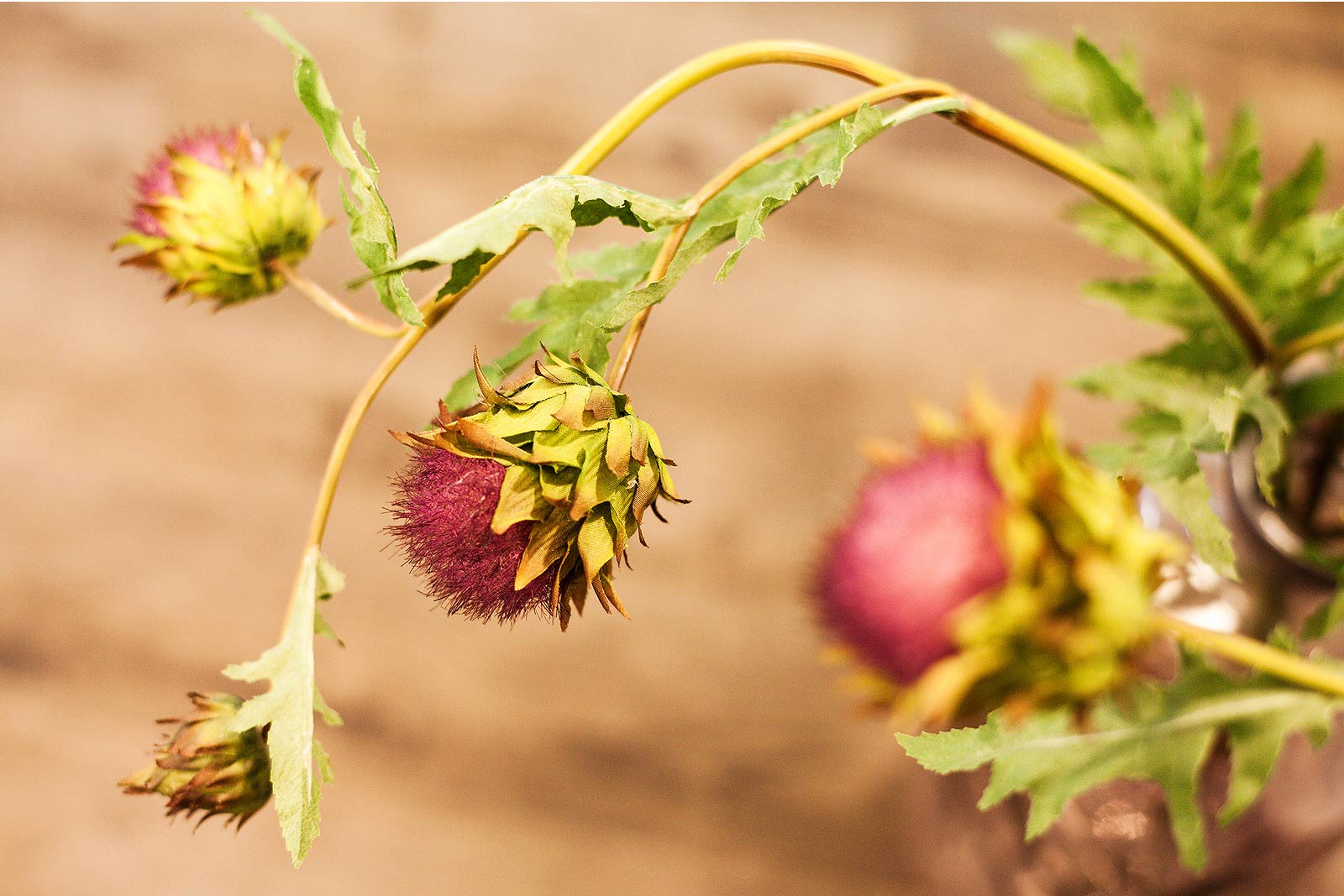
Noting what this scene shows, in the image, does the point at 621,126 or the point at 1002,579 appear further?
the point at 1002,579

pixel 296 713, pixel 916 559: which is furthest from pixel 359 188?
pixel 916 559

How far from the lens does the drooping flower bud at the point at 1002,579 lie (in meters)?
0.35

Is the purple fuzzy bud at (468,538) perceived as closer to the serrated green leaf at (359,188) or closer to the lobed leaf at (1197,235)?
the serrated green leaf at (359,188)

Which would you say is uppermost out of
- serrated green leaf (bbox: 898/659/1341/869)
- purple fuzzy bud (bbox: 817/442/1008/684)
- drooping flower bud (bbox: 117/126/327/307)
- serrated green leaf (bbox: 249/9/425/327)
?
drooping flower bud (bbox: 117/126/327/307)

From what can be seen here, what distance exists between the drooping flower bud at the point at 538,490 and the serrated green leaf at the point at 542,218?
0.03 meters

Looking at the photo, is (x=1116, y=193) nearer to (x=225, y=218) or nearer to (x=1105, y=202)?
(x=1105, y=202)

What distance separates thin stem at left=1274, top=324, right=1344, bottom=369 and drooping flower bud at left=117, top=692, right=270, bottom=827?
14.7 inches

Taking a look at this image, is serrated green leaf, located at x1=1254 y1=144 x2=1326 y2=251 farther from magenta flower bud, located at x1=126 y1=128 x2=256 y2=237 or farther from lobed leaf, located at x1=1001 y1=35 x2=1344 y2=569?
magenta flower bud, located at x1=126 y1=128 x2=256 y2=237

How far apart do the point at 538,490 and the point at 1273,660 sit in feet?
0.77

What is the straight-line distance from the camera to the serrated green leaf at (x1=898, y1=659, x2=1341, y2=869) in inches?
12.0

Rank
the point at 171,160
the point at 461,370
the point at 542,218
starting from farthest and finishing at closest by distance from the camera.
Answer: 1. the point at 461,370
2. the point at 171,160
3. the point at 542,218

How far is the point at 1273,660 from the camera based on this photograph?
0.93ft

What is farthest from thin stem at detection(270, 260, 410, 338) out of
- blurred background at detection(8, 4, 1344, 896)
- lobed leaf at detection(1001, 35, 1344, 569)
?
blurred background at detection(8, 4, 1344, 896)

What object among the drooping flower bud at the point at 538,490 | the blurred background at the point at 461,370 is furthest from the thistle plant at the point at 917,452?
the blurred background at the point at 461,370
